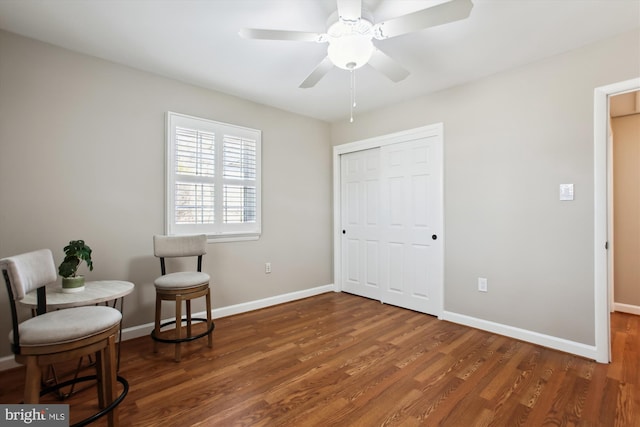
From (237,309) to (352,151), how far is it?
252 cm

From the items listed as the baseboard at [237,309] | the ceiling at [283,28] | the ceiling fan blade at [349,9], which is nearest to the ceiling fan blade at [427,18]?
the ceiling fan blade at [349,9]

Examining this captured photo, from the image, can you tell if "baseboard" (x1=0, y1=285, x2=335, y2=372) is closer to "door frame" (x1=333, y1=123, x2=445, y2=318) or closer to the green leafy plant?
"door frame" (x1=333, y1=123, x2=445, y2=318)

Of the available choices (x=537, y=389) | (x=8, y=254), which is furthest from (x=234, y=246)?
(x=537, y=389)

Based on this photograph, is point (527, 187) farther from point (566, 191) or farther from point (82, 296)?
point (82, 296)

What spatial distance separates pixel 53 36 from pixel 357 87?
2.59 metres

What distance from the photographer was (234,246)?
11.1 feet

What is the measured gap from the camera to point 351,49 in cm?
180

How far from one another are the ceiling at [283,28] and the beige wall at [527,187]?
200 millimetres

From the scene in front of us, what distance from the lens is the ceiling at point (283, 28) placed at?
1931 millimetres

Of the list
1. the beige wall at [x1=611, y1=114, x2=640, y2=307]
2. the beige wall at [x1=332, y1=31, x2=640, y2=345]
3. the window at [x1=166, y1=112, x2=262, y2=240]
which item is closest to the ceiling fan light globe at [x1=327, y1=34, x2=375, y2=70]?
the beige wall at [x1=332, y1=31, x2=640, y2=345]

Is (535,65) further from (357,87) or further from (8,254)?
(8,254)

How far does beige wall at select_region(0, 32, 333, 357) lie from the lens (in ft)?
7.32

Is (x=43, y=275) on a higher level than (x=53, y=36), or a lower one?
lower

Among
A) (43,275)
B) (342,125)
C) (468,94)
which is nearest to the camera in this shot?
(43,275)
